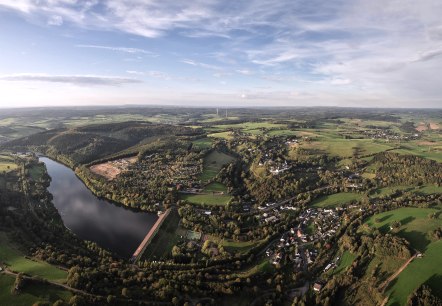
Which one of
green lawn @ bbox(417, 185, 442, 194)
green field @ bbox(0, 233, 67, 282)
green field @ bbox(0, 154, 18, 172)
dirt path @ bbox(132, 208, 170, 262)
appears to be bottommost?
dirt path @ bbox(132, 208, 170, 262)

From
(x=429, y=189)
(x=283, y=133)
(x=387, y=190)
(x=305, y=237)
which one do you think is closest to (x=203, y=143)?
(x=283, y=133)

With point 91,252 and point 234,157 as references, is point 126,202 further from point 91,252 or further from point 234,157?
point 234,157

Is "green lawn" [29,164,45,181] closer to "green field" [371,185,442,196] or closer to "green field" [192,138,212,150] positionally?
"green field" [192,138,212,150]

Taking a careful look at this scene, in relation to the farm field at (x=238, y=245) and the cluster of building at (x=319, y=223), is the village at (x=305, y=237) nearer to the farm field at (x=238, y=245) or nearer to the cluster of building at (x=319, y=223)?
the cluster of building at (x=319, y=223)

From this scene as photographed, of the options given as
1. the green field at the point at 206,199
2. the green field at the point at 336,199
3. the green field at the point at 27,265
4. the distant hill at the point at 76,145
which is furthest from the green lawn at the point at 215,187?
the distant hill at the point at 76,145

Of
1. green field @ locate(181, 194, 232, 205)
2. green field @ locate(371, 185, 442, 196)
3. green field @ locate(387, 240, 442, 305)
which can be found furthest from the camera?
green field @ locate(371, 185, 442, 196)

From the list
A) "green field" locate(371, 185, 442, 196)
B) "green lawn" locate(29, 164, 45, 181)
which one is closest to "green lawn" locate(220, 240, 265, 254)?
"green field" locate(371, 185, 442, 196)
